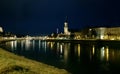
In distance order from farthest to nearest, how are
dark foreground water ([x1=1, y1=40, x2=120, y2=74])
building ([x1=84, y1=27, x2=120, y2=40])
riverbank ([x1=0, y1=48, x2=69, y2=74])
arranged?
building ([x1=84, y1=27, x2=120, y2=40]), dark foreground water ([x1=1, y1=40, x2=120, y2=74]), riverbank ([x1=0, y1=48, x2=69, y2=74])

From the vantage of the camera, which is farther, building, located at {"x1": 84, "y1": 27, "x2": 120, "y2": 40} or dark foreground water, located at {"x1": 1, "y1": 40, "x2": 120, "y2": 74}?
building, located at {"x1": 84, "y1": 27, "x2": 120, "y2": 40}

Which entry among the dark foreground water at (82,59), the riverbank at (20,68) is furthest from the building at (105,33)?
the riverbank at (20,68)

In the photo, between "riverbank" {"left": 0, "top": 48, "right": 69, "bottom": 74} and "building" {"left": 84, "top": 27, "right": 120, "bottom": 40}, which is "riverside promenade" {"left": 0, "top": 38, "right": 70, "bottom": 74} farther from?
"building" {"left": 84, "top": 27, "right": 120, "bottom": 40}

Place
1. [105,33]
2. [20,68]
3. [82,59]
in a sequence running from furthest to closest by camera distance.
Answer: [105,33]
[82,59]
[20,68]

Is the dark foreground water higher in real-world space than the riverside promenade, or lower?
lower

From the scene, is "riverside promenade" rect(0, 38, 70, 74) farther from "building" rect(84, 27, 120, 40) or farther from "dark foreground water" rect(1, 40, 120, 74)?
"building" rect(84, 27, 120, 40)

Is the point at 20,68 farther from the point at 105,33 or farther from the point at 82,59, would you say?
the point at 105,33

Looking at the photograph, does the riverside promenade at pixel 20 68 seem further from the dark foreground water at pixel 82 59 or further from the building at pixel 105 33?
the building at pixel 105 33

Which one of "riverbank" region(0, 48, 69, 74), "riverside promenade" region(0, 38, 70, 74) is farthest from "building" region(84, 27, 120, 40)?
"riverbank" region(0, 48, 69, 74)

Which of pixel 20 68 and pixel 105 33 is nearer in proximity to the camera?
pixel 20 68

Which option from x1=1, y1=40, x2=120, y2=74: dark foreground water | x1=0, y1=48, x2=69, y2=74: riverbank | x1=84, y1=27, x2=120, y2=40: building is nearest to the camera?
x1=0, y1=48, x2=69, y2=74: riverbank

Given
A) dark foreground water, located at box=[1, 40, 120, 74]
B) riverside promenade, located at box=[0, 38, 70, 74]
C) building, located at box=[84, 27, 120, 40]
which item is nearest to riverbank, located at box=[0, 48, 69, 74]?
riverside promenade, located at box=[0, 38, 70, 74]

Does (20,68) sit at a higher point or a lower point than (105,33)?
lower

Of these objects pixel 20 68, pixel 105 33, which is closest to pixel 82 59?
pixel 20 68
